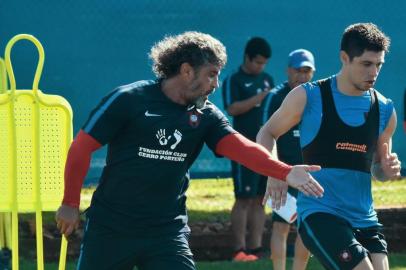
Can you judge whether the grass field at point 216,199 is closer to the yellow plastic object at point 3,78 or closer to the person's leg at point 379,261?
the yellow plastic object at point 3,78

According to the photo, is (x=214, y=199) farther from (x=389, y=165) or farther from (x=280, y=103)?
(x=389, y=165)

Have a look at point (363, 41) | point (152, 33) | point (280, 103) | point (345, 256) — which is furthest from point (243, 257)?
point (345, 256)

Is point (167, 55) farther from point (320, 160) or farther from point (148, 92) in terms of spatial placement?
point (320, 160)

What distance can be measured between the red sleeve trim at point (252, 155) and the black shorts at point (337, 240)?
0.72m

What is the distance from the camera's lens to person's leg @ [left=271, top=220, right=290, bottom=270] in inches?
366

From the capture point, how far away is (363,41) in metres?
6.68

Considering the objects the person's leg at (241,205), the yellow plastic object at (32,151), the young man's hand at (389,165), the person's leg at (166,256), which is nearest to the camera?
the person's leg at (166,256)

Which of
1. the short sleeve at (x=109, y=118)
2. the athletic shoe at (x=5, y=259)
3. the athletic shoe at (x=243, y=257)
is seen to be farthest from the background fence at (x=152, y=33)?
the short sleeve at (x=109, y=118)

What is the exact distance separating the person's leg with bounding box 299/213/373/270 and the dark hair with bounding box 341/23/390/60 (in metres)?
1.05

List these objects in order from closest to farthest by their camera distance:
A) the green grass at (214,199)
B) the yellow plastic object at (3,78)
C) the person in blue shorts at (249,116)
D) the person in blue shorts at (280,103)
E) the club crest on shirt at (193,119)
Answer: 1. the club crest on shirt at (193,119)
2. the yellow plastic object at (3,78)
3. the person in blue shorts at (280,103)
4. the person in blue shorts at (249,116)
5. the green grass at (214,199)

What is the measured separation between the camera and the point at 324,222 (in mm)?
6363

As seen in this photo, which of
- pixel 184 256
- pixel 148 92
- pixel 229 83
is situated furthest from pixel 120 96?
pixel 229 83

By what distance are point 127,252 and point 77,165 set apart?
55 centimetres

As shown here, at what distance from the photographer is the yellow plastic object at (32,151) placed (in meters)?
7.56
